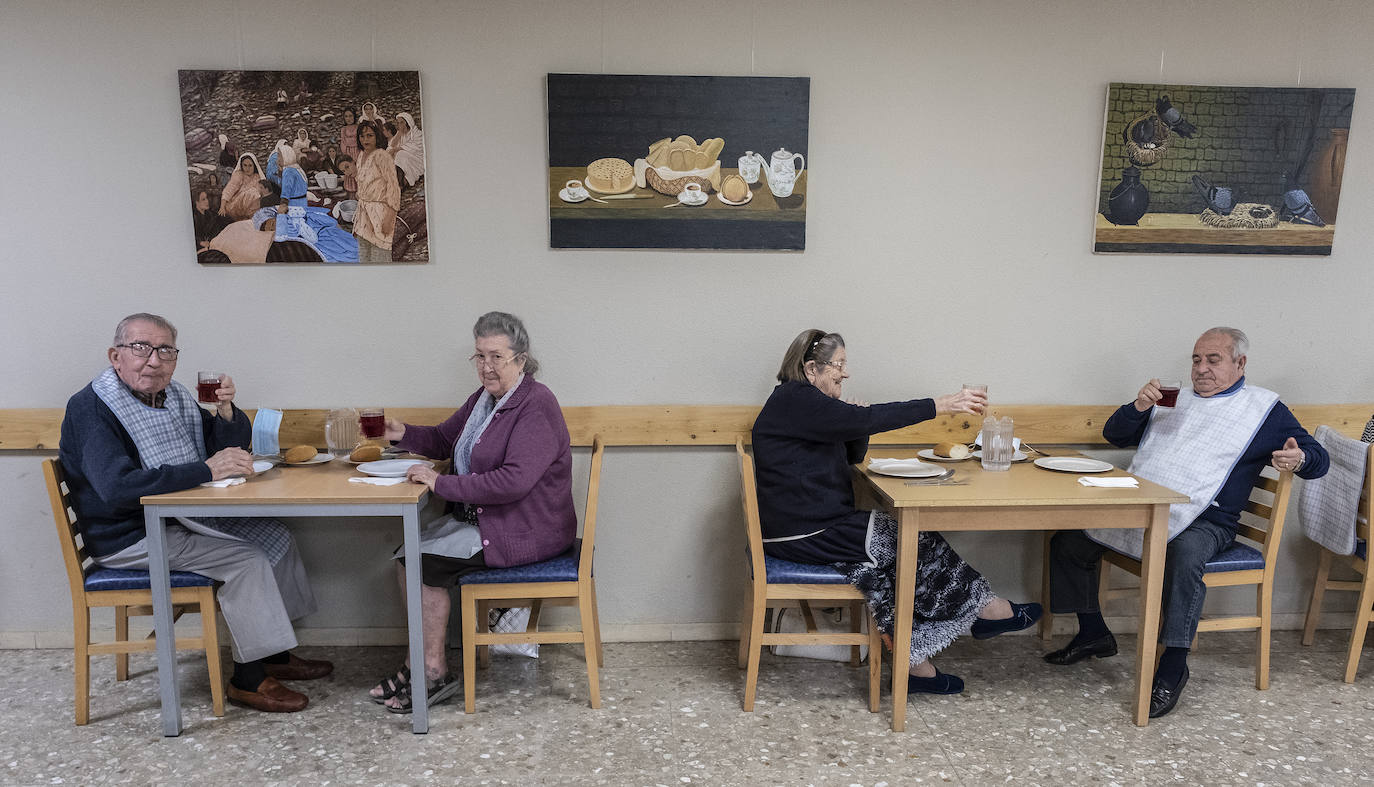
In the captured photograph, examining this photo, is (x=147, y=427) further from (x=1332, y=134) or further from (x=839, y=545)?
(x=1332, y=134)

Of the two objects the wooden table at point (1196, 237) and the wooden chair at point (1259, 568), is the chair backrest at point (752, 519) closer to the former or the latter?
the wooden chair at point (1259, 568)

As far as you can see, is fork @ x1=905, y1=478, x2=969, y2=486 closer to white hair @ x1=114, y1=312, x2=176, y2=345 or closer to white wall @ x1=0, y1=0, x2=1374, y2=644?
white wall @ x1=0, y1=0, x2=1374, y2=644

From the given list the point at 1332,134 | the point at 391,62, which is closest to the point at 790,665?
the point at 391,62

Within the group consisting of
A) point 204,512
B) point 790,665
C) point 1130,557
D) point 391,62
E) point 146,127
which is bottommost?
point 790,665

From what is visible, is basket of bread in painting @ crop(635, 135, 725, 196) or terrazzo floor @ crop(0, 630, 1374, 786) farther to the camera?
basket of bread in painting @ crop(635, 135, 725, 196)

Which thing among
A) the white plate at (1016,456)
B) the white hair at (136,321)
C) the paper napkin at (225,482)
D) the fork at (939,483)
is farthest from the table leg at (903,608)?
the white hair at (136,321)

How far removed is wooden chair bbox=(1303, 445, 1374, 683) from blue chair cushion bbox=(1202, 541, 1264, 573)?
0.39 meters

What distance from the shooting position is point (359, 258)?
2842 millimetres

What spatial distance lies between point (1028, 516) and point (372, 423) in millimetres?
1957

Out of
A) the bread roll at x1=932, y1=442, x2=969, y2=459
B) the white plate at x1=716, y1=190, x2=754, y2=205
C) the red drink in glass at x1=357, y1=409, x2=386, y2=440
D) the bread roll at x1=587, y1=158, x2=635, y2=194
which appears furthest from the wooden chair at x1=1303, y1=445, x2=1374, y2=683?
the red drink in glass at x1=357, y1=409, x2=386, y2=440

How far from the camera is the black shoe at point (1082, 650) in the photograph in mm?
2881

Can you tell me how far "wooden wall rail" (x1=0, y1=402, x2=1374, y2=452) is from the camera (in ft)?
9.39

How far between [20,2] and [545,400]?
216 cm

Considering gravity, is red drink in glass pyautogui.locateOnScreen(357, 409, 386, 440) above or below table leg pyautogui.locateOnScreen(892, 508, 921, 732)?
above
